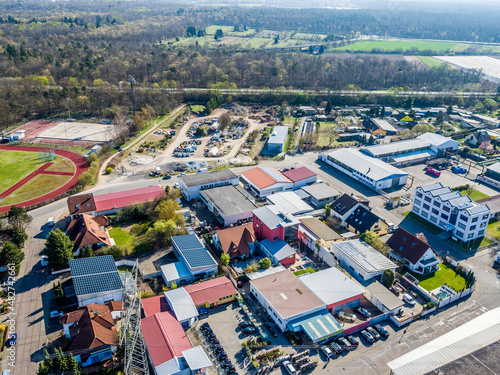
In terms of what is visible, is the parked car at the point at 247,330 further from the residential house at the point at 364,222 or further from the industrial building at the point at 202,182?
the industrial building at the point at 202,182

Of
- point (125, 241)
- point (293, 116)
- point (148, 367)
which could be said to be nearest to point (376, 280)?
point (148, 367)

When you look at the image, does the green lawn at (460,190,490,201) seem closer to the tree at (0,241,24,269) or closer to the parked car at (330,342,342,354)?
the parked car at (330,342,342,354)

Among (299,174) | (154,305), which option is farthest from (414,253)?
(154,305)

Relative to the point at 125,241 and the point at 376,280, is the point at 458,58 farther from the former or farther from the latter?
the point at 125,241

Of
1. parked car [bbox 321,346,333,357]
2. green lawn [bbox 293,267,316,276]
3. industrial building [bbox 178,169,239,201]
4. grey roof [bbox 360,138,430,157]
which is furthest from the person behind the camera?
grey roof [bbox 360,138,430,157]

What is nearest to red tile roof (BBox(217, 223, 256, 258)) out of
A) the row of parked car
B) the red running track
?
the row of parked car

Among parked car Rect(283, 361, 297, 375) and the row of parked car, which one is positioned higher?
parked car Rect(283, 361, 297, 375)

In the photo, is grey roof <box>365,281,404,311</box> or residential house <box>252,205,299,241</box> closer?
grey roof <box>365,281,404,311</box>
